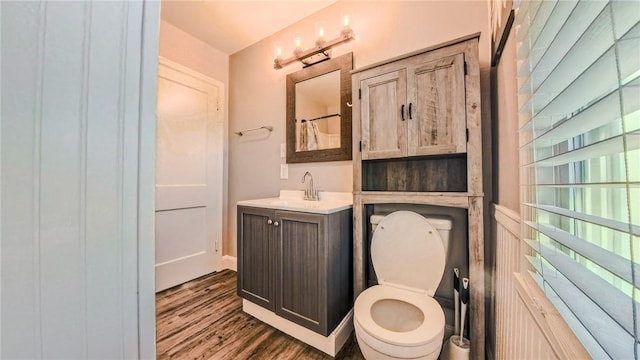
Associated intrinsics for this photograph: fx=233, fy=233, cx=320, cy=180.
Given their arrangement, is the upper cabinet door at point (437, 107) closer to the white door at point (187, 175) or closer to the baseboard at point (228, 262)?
the white door at point (187, 175)

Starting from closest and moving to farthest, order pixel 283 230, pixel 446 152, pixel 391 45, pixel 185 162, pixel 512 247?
pixel 512 247 → pixel 446 152 → pixel 283 230 → pixel 391 45 → pixel 185 162

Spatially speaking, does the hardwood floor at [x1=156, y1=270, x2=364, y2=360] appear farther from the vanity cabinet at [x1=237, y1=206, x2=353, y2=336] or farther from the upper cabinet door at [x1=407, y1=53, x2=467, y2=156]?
the upper cabinet door at [x1=407, y1=53, x2=467, y2=156]

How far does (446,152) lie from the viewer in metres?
1.22

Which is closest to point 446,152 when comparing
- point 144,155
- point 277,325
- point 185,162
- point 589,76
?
point 589,76

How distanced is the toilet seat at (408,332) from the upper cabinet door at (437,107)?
78 cm

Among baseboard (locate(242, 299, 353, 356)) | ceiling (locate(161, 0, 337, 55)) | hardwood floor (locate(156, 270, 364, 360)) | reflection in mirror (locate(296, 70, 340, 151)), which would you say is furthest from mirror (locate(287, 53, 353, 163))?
hardwood floor (locate(156, 270, 364, 360))

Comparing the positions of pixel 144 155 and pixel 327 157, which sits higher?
pixel 327 157

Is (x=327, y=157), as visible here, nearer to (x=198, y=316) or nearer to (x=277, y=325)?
(x=277, y=325)

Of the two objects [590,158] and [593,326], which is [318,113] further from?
[593,326]

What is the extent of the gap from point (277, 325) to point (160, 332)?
0.75 meters

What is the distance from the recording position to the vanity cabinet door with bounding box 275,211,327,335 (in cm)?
132

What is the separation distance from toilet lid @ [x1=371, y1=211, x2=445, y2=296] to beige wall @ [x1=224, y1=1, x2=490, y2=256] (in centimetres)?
49

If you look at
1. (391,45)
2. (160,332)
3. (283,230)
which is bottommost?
(160,332)

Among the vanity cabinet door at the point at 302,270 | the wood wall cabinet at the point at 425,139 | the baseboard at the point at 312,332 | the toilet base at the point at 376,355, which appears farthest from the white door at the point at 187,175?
the toilet base at the point at 376,355
